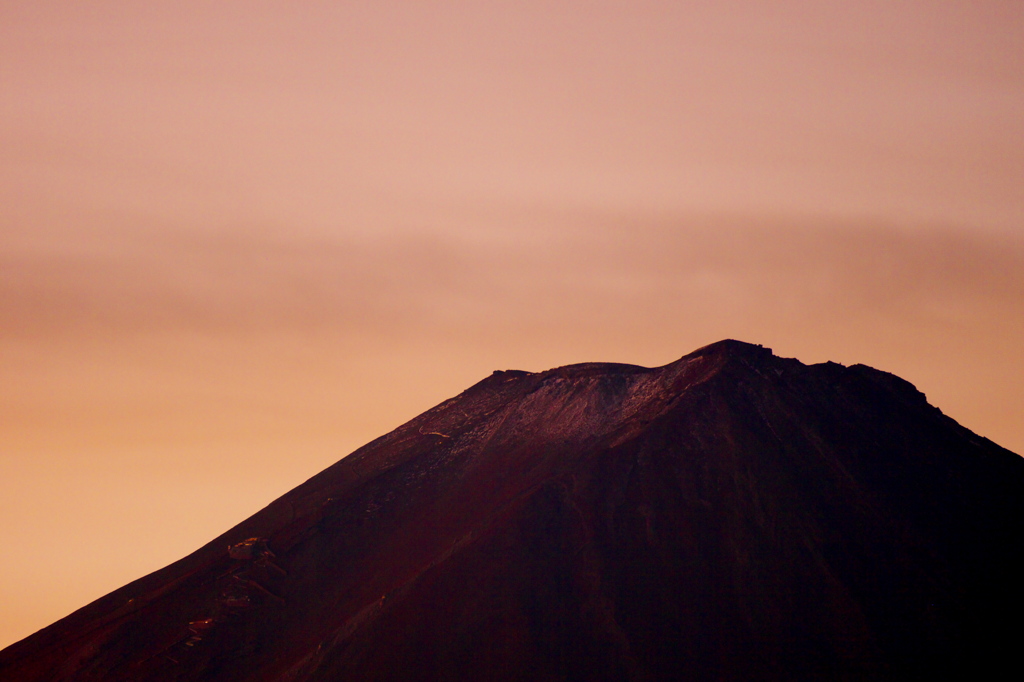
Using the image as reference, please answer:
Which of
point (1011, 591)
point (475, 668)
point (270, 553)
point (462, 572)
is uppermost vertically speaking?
point (270, 553)

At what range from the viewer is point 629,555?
2955 inches

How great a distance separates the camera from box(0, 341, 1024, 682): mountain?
7044cm

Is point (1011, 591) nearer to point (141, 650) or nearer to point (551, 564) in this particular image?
point (551, 564)

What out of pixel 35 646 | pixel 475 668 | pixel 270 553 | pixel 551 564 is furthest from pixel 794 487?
pixel 35 646

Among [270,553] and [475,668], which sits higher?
[270,553]

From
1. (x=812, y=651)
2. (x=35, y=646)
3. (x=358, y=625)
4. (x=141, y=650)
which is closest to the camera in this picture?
(x=812, y=651)

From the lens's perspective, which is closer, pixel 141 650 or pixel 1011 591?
pixel 1011 591

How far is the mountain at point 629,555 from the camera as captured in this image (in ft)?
231

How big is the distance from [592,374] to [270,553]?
72.3 feet

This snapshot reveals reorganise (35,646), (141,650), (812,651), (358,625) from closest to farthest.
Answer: (812,651) → (358,625) → (141,650) → (35,646)

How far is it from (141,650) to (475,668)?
2194 centimetres

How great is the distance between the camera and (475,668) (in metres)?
70.5

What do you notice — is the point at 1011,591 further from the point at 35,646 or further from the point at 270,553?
the point at 35,646

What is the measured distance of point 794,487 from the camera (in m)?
77.4
